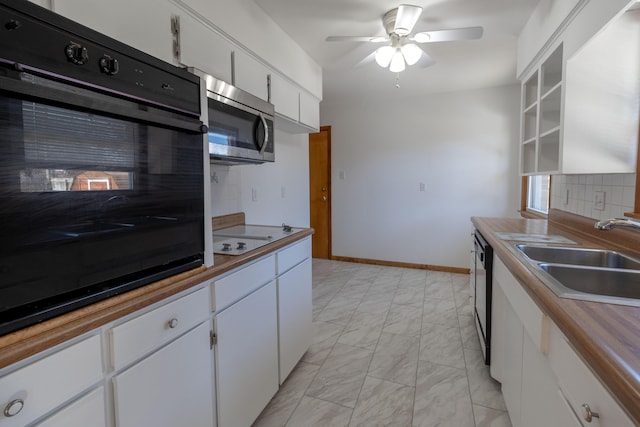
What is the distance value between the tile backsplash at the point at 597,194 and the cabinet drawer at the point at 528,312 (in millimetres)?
688

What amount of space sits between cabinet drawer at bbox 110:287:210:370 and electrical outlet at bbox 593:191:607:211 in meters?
2.13

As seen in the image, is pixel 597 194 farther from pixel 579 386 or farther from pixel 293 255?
pixel 293 255

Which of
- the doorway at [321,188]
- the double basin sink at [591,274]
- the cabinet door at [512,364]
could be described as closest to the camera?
the double basin sink at [591,274]

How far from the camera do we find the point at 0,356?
1.98 feet

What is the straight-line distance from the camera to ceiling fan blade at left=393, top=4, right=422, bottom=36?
1.78 meters

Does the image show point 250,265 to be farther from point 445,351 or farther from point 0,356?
point 445,351

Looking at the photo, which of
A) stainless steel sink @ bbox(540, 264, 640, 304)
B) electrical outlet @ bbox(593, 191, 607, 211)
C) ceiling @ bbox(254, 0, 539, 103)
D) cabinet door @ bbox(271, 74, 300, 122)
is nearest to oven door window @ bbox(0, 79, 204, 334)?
cabinet door @ bbox(271, 74, 300, 122)

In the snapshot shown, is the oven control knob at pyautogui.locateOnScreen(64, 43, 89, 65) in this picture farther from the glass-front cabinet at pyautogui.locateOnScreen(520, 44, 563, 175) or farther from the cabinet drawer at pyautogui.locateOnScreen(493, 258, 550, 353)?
the glass-front cabinet at pyautogui.locateOnScreen(520, 44, 563, 175)

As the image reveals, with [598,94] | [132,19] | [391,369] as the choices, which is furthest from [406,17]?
[391,369]

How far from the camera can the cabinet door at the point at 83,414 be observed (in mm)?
711

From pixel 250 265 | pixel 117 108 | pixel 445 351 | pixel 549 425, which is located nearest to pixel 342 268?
pixel 445 351

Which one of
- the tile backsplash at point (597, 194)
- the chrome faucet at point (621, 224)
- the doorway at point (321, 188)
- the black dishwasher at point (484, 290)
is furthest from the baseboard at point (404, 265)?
the chrome faucet at point (621, 224)

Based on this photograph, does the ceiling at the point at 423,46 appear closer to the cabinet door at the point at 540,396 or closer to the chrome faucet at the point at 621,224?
the chrome faucet at the point at 621,224

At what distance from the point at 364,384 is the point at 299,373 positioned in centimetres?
42
